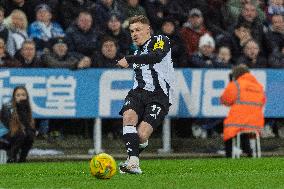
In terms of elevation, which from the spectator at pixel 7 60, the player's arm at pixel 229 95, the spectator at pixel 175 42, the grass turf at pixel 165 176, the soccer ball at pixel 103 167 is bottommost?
the grass turf at pixel 165 176

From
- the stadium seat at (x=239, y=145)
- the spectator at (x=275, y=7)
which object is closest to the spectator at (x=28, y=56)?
the stadium seat at (x=239, y=145)

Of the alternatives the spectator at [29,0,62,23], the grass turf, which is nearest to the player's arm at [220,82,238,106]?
the grass turf

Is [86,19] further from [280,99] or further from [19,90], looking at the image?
[280,99]

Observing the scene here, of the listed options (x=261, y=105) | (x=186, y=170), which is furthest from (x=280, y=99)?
(x=186, y=170)

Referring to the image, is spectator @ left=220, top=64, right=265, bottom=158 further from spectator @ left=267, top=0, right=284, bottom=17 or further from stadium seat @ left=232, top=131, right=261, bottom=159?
spectator @ left=267, top=0, right=284, bottom=17

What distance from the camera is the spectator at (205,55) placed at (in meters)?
19.6

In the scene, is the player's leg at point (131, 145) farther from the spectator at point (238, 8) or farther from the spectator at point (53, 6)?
the spectator at point (238, 8)

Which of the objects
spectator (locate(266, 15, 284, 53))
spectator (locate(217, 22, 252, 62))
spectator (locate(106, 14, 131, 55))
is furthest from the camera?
spectator (locate(266, 15, 284, 53))

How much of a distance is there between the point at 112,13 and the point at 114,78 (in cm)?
163

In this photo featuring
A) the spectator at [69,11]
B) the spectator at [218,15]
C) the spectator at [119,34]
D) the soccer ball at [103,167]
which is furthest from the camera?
the spectator at [218,15]

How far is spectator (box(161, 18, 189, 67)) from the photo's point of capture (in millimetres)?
19641

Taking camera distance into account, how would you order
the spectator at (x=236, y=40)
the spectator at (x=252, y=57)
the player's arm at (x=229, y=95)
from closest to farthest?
1. the player's arm at (x=229, y=95)
2. the spectator at (x=252, y=57)
3. the spectator at (x=236, y=40)

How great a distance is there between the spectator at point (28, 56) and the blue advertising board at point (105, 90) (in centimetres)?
14

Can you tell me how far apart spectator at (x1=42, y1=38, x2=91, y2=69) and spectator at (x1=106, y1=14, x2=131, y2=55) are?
1.02 metres
